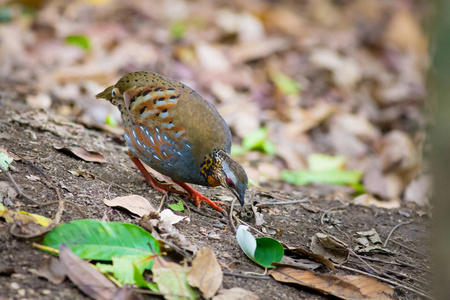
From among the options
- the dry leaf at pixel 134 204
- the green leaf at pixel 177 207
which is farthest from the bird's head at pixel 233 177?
the dry leaf at pixel 134 204

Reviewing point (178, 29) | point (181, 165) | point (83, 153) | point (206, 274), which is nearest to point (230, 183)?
point (181, 165)

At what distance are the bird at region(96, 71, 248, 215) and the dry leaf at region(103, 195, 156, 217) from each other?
52cm

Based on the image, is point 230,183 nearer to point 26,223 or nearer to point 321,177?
point 26,223

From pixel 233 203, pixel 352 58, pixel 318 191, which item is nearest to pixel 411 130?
pixel 352 58

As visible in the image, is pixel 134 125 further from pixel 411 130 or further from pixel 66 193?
pixel 411 130

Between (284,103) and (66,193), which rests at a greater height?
(284,103)

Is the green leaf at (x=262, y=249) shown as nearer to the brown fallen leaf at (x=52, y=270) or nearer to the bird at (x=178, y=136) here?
the bird at (x=178, y=136)

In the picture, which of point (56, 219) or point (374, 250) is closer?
point (56, 219)

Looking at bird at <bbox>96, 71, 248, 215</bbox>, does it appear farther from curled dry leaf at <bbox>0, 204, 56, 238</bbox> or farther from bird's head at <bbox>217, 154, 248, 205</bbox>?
curled dry leaf at <bbox>0, 204, 56, 238</bbox>

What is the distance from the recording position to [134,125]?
450 cm

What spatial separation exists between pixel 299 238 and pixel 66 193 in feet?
6.22

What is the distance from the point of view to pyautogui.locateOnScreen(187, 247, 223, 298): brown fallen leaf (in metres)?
2.88

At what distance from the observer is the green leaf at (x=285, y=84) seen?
8.75 meters

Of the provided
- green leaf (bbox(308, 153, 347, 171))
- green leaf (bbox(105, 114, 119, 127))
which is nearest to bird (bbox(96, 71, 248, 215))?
green leaf (bbox(105, 114, 119, 127))
